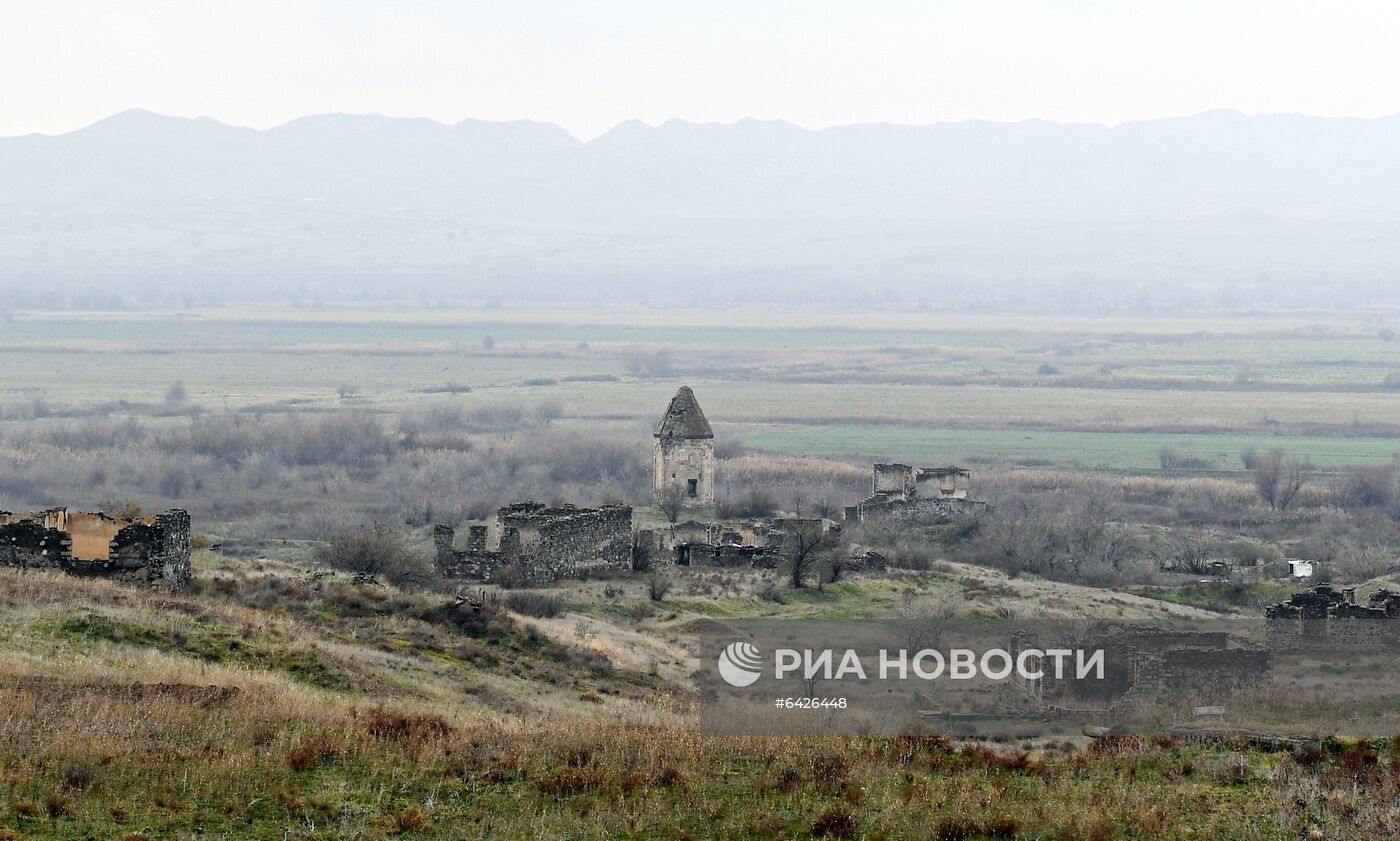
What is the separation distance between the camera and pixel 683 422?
47.5 m

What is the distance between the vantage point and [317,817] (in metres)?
13.2

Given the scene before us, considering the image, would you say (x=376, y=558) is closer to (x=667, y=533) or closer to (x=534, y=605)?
(x=534, y=605)

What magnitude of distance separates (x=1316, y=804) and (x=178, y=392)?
104803mm

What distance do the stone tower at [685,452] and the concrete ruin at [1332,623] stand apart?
833 inches

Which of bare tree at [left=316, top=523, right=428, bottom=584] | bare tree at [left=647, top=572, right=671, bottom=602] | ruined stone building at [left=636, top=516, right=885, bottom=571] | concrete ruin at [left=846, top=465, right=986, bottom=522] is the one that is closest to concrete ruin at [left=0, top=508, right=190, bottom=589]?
bare tree at [left=316, top=523, right=428, bottom=584]

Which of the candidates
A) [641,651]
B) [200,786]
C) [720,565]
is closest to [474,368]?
[720,565]

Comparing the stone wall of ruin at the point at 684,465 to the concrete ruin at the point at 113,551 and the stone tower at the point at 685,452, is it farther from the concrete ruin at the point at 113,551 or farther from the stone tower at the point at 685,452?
the concrete ruin at the point at 113,551

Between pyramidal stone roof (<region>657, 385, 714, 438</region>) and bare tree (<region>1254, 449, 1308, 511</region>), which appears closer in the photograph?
pyramidal stone roof (<region>657, 385, 714, 438</region>)

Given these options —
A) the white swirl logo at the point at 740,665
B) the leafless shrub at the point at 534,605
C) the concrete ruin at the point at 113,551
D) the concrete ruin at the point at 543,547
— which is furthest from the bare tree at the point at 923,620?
the concrete ruin at the point at 113,551

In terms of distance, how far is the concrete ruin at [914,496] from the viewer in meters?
45.9

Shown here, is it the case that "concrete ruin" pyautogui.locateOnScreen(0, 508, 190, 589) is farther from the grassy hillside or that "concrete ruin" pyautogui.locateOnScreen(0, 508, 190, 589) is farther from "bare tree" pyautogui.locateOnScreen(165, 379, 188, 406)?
"bare tree" pyautogui.locateOnScreen(165, 379, 188, 406)

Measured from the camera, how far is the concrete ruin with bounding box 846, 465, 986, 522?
4594cm

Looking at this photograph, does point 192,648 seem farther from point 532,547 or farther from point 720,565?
point 720,565

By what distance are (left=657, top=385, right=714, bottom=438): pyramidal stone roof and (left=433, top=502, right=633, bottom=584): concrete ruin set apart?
1275cm
